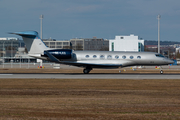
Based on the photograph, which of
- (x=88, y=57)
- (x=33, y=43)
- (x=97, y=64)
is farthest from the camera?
(x=33, y=43)

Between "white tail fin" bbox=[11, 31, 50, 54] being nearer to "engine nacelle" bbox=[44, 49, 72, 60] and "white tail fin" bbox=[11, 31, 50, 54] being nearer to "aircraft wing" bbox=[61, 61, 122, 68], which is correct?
"engine nacelle" bbox=[44, 49, 72, 60]

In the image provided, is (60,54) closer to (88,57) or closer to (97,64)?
(88,57)

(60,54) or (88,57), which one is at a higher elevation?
(60,54)

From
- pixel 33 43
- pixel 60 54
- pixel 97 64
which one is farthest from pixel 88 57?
pixel 33 43

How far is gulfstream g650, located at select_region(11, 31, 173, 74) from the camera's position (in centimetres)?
3853

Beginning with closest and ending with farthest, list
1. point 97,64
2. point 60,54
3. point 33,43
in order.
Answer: point 60,54
point 97,64
point 33,43

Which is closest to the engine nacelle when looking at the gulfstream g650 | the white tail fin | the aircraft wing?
the gulfstream g650

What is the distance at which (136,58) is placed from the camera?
39.8 meters

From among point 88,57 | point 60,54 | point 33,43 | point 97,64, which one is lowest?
point 97,64

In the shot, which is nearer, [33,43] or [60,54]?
[60,54]

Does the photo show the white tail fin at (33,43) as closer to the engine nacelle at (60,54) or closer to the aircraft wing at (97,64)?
the engine nacelle at (60,54)

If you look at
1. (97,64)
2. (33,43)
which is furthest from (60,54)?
(97,64)

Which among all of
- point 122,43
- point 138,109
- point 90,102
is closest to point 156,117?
point 138,109

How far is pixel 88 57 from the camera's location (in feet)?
128
